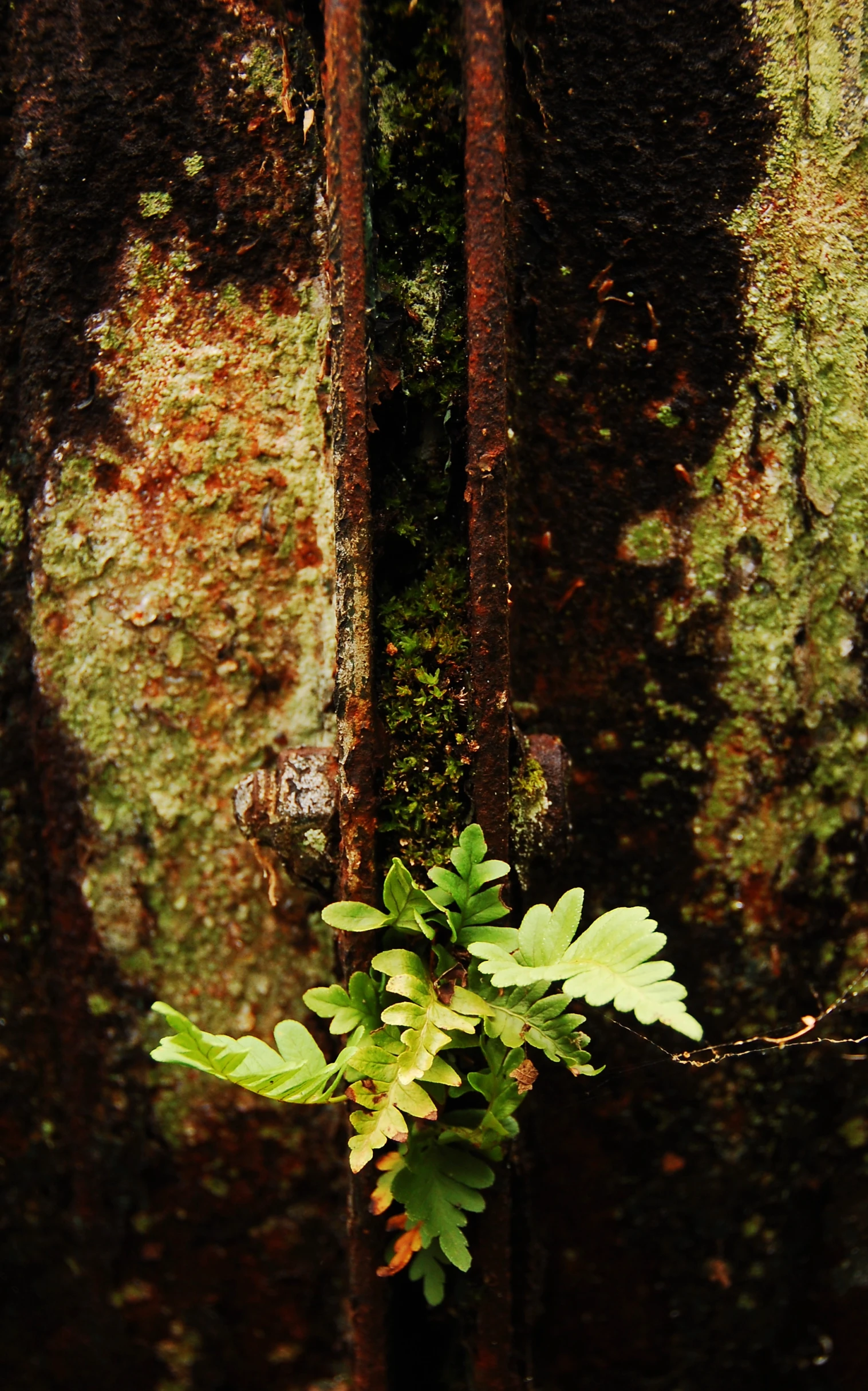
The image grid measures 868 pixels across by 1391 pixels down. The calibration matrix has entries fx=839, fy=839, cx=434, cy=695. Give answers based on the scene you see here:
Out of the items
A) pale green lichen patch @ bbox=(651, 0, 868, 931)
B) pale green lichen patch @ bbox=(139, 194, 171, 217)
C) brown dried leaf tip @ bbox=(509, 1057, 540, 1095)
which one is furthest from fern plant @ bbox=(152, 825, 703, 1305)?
pale green lichen patch @ bbox=(139, 194, 171, 217)

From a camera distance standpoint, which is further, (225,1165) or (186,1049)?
(225,1165)

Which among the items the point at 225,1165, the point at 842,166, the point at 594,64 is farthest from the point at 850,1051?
the point at 594,64

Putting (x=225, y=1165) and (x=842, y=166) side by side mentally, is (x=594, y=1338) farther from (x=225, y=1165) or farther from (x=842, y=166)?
(x=842, y=166)

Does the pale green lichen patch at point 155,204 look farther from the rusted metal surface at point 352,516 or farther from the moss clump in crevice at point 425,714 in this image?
the moss clump in crevice at point 425,714

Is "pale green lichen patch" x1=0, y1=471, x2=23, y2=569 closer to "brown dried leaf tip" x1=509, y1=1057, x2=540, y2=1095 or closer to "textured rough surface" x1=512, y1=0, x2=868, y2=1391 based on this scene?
"textured rough surface" x1=512, y1=0, x2=868, y2=1391

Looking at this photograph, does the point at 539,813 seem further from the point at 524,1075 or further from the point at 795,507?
the point at 795,507

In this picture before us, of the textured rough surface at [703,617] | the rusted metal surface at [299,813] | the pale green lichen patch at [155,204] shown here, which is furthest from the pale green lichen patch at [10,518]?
the textured rough surface at [703,617]

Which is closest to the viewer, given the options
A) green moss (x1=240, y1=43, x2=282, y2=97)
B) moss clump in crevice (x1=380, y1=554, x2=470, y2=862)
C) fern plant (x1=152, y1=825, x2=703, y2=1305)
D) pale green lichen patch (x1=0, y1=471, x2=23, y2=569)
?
fern plant (x1=152, y1=825, x2=703, y2=1305)
